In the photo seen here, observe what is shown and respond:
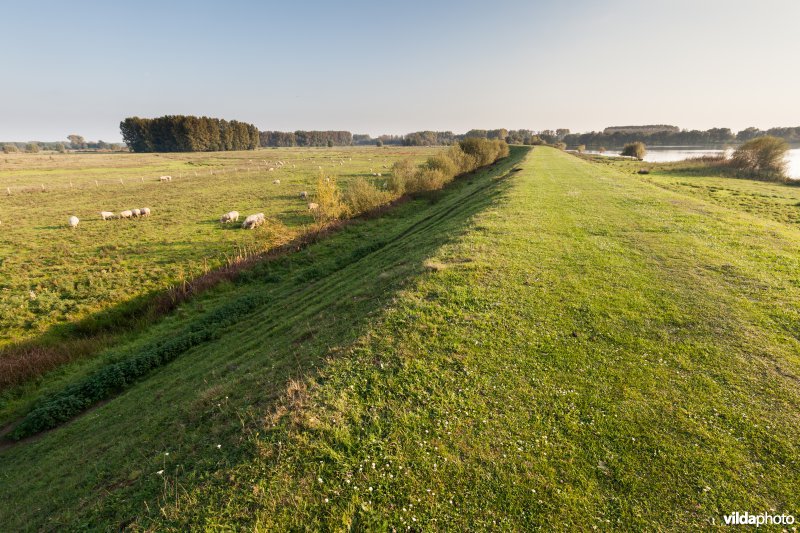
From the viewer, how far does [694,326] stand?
33.0 ft

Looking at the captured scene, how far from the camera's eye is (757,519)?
5.23 meters

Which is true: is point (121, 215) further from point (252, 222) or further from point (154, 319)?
point (154, 319)

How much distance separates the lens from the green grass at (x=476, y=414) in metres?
5.68

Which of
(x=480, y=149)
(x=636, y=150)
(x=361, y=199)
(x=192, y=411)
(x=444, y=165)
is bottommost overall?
(x=192, y=411)

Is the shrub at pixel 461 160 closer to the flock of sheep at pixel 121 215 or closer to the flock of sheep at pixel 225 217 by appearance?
the flock of sheep at pixel 225 217

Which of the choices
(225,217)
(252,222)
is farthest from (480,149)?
(225,217)

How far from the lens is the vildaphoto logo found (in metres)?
5.16

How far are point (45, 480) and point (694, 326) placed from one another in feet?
65.8

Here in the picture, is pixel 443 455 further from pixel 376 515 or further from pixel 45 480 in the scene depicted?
pixel 45 480

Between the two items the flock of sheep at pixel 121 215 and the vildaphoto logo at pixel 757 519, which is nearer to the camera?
the vildaphoto logo at pixel 757 519

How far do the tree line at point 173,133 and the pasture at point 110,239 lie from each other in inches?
4220

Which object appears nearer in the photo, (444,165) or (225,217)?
(225,217)

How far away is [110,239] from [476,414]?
42809 mm

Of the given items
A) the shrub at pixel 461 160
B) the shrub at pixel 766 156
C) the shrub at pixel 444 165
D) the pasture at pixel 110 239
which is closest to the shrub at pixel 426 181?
A: the shrub at pixel 444 165
